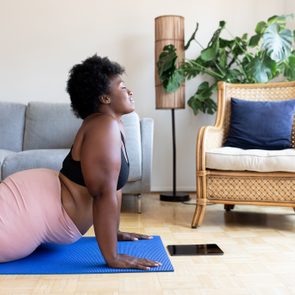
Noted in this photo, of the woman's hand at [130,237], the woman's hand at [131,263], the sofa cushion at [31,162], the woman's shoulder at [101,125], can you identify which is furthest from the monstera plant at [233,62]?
the woman's hand at [131,263]

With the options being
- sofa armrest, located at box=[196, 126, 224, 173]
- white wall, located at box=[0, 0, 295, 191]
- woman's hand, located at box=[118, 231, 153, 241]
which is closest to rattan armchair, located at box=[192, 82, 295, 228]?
sofa armrest, located at box=[196, 126, 224, 173]

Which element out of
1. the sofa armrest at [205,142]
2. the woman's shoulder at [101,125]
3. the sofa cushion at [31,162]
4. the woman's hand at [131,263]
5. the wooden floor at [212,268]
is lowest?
the wooden floor at [212,268]

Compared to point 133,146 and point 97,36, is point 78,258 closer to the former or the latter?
point 133,146

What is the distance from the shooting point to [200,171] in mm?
2322

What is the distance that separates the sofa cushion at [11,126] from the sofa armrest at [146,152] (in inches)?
40.4

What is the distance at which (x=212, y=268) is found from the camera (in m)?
1.65

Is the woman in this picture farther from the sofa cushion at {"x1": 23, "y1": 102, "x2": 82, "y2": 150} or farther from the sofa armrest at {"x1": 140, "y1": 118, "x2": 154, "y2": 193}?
the sofa cushion at {"x1": 23, "y1": 102, "x2": 82, "y2": 150}

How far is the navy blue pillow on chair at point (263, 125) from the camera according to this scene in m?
2.58

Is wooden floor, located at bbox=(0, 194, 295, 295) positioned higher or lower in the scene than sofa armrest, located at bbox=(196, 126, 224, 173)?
lower

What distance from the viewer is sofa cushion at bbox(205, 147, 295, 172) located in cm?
220

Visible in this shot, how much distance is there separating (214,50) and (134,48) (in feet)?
2.62

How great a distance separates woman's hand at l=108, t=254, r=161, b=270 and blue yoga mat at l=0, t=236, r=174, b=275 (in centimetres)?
2

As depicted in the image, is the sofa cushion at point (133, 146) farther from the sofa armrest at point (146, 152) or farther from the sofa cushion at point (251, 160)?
the sofa cushion at point (251, 160)

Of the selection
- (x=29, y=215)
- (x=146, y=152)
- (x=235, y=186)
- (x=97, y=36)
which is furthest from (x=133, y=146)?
(x=97, y=36)
